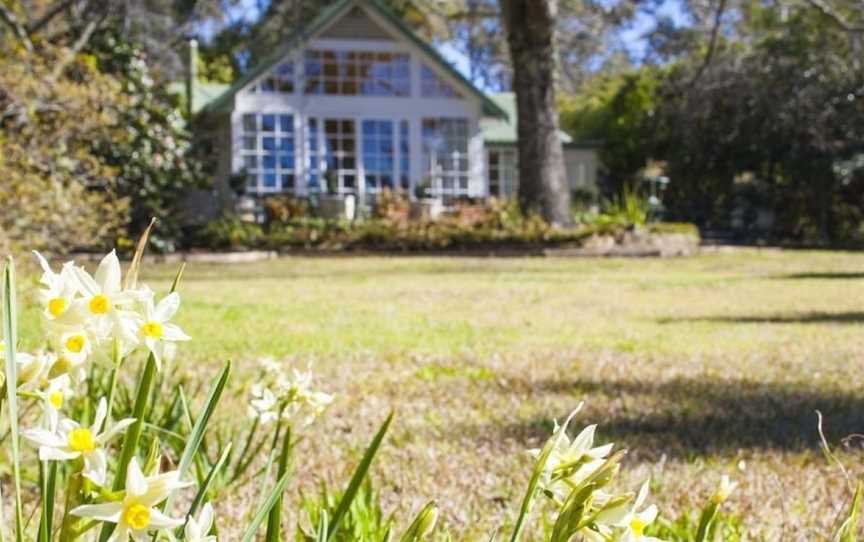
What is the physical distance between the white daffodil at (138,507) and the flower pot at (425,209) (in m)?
19.9

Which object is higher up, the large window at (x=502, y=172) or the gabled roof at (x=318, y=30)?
the gabled roof at (x=318, y=30)

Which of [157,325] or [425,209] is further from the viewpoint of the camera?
[425,209]

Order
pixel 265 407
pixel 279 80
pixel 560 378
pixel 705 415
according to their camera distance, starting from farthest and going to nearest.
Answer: pixel 279 80, pixel 560 378, pixel 705 415, pixel 265 407

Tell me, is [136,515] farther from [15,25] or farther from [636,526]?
[15,25]

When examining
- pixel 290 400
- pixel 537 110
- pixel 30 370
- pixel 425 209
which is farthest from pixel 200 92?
pixel 30 370

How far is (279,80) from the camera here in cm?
2370

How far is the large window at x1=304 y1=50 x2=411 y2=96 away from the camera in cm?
2389

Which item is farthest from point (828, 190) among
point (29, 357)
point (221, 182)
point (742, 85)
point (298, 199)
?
point (29, 357)

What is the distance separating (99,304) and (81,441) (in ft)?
0.45

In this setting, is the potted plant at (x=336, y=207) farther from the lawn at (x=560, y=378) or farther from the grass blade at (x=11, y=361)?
the grass blade at (x=11, y=361)

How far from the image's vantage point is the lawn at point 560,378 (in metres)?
2.89

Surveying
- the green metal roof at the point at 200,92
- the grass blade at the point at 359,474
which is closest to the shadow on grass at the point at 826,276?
the grass blade at the point at 359,474

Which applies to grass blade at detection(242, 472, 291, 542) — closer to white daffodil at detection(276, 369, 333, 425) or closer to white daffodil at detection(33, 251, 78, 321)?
white daffodil at detection(33, 251, 78, 321)

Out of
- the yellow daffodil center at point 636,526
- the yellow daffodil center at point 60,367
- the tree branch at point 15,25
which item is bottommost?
the yellow daffodil center at point 636,526
